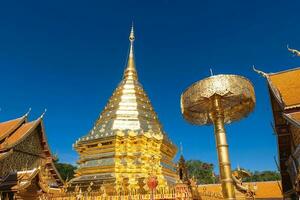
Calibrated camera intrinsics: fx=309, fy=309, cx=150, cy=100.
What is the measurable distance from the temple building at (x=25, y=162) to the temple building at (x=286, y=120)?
980cm

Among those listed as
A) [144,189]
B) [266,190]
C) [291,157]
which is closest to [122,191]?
[144,189]

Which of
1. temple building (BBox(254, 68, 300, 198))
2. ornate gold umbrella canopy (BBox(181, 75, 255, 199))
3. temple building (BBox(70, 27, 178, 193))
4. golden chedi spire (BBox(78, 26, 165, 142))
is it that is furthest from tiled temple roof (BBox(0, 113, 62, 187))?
ornate gold umbrella canopy (BBox(181, 75, 255, 199))

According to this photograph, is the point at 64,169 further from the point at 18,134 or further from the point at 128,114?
the point at 128,114

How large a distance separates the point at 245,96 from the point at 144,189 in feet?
30.2

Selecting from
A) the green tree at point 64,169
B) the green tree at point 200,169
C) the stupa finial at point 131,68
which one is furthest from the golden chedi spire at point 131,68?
the green tree at point 200,169

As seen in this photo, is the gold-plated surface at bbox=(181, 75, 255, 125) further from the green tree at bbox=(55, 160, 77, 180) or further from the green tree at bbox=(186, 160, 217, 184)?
the green tree at bbox=(186, 160, 217, 184)

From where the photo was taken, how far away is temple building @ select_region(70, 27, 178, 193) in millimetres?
14547

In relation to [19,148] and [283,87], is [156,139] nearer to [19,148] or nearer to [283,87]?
[283,87]

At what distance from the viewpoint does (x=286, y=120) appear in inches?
432

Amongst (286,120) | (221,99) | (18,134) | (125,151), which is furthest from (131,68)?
(221,99)

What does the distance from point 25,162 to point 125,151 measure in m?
6.44

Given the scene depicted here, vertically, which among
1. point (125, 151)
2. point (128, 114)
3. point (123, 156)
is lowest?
point (123, 156)

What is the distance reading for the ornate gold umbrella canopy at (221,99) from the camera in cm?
441

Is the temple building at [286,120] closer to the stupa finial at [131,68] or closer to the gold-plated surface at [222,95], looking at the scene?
the gold-plated surface at [222,95]
